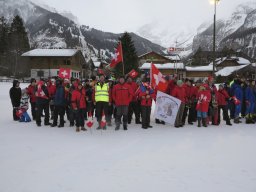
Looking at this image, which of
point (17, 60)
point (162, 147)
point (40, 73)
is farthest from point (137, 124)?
point (17, 60)

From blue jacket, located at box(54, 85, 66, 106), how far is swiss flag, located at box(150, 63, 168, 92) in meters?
3.44

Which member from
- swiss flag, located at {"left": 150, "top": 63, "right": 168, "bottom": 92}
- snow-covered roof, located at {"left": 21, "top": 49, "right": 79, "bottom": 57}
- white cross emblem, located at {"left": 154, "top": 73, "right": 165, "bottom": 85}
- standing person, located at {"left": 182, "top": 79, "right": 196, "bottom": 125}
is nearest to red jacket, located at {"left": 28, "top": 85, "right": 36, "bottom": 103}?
swiss flag, located at {"left": 150, "top": 63, "right": 168, "bottom": 92}

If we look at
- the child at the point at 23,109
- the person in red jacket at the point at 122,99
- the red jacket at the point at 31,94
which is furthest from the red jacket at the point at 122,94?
the child at the point at 23,109

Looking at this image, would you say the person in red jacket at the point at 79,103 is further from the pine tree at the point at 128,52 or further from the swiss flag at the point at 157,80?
the pine tree at the point at 128,52

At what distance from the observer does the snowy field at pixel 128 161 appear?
16.3 ft

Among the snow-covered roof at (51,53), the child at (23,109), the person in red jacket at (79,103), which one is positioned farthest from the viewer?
the snow-covered roof at (51,53)

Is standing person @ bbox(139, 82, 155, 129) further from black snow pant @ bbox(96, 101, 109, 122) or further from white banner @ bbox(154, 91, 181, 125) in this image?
black snow pant @ bbox(96, 101, 109, 122)

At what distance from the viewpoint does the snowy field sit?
4.98m

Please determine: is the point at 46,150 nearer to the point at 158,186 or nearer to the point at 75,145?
the point at 75,145

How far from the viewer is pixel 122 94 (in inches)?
403

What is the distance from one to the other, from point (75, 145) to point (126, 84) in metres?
3.51

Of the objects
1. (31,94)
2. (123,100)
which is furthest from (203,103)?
(31,94)

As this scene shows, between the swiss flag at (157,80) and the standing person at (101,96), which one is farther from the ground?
the swiss flag at (157,80)

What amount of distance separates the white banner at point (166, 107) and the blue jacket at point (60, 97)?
3.63 metres
